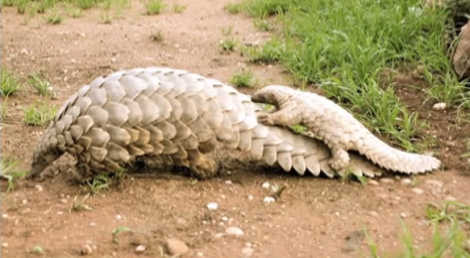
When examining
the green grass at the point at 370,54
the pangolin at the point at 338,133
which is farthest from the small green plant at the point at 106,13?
the pangolin at the point at 338,133

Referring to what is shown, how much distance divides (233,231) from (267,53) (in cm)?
276

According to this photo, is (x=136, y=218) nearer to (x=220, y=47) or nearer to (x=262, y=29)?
(x=220, y=47)

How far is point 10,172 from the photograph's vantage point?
11.3 feet

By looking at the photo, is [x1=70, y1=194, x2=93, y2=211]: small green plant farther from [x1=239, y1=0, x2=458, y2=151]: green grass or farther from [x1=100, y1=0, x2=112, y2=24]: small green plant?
[x1=100, y1=0, x2=112, y2=24]: small green plant

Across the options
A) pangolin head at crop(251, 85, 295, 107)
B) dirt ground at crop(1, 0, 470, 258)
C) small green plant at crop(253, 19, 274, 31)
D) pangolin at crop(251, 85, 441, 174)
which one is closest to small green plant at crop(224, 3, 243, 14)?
small green plant at crop(253, 19, 274, 31)

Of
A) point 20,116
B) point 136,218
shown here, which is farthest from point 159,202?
point 20,116

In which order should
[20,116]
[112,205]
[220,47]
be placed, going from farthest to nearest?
[220,47], [20,116], [112,205]

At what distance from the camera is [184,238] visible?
2883mm

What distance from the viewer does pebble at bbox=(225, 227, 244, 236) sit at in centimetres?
293

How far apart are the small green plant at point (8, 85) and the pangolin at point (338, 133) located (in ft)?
6.21

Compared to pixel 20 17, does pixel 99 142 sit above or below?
above

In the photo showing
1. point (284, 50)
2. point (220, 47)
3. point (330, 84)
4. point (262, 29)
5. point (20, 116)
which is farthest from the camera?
point (262, 29)

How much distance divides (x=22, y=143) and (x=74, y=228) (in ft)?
3.51

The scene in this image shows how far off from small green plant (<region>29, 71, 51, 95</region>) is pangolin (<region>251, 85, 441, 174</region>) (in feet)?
5.97
